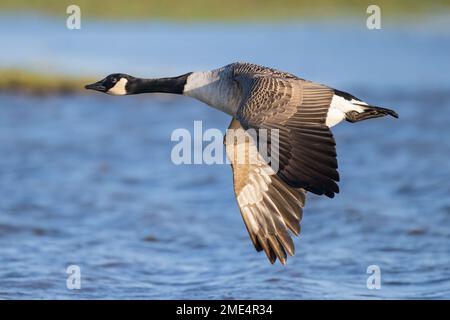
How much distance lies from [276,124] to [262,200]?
53.5 inches

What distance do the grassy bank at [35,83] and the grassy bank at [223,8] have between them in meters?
8.44

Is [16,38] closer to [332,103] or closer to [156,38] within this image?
[156,38]

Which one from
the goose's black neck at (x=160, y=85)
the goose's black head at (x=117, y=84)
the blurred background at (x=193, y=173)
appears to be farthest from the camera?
the blurred background at (x=193, y=173)

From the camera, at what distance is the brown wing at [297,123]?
684 centimetres

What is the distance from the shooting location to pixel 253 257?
10.7 m

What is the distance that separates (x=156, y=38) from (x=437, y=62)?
7.13 m

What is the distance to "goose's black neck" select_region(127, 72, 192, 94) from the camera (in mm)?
8852

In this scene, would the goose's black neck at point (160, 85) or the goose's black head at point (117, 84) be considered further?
the goose's black head at point (117, 84)

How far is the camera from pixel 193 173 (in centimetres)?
1437

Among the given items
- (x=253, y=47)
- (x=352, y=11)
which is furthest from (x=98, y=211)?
(x=352, y=11)
